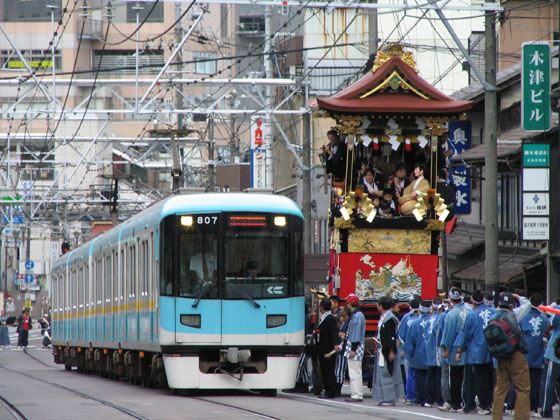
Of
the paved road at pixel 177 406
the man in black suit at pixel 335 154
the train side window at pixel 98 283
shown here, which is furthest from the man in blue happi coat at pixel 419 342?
the train side window at pixel 98 283

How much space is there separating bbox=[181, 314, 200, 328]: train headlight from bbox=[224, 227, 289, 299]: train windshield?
557 millimetres

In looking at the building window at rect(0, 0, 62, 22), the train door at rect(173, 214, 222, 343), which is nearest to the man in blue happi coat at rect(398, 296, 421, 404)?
the train door at rect(173, 214, 222, 343)

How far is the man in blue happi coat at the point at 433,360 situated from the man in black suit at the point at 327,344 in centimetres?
163

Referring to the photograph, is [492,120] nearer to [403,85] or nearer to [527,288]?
[403,85]

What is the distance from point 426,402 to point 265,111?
13258mm

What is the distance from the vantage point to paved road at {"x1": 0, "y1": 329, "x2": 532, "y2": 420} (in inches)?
520

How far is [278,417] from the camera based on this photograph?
41.7 feet

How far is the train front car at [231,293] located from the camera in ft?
53.0

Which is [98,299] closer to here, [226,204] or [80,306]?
[80,306]

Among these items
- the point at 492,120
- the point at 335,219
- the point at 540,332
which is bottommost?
the point at 540,332

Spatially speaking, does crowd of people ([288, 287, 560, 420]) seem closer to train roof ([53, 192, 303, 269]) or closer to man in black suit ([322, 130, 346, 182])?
train roof ([53, 192, 303, 269])

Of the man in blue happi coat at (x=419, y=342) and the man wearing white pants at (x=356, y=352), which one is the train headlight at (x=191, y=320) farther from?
the man in blue happi coat at (x=419, y=342)

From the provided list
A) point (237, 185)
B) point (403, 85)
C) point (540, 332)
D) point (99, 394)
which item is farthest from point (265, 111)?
point (237, 185)

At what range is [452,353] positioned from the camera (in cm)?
1512
